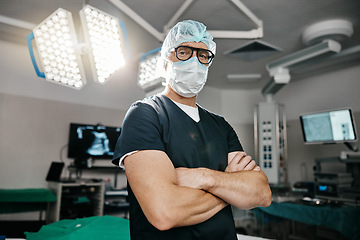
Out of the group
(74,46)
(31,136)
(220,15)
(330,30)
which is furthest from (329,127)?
(31,136)

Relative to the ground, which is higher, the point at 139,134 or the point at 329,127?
the point at 329,127

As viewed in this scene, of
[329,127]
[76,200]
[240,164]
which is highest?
[329,127]

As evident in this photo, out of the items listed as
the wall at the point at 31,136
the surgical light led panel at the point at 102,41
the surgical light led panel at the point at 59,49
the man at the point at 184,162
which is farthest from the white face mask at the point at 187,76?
the wall at the point at 31,136

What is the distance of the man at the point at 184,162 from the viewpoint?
0.85m

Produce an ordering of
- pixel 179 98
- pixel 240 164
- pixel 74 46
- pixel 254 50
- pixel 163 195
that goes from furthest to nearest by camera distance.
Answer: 1. pixel 254 50
2. pixel 74 46
3. pixel 179 98
4. pixel 240 164
5. pixel 163 195

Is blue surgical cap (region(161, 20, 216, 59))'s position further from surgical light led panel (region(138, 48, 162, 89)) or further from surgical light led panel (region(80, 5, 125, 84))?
surgical light led panel (region(138, 48, 162, 89))

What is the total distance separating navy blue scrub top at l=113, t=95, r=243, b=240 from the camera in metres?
0.93

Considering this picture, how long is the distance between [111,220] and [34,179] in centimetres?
219

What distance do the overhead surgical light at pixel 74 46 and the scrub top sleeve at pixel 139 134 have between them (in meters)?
0.81

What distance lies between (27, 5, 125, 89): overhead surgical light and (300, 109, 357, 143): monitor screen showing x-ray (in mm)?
2695

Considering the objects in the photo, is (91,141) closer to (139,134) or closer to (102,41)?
(102,41)

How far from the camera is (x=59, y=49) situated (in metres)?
1.62

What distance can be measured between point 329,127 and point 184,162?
294cm

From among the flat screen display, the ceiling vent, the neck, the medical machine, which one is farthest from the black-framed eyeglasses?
the flat screen display
